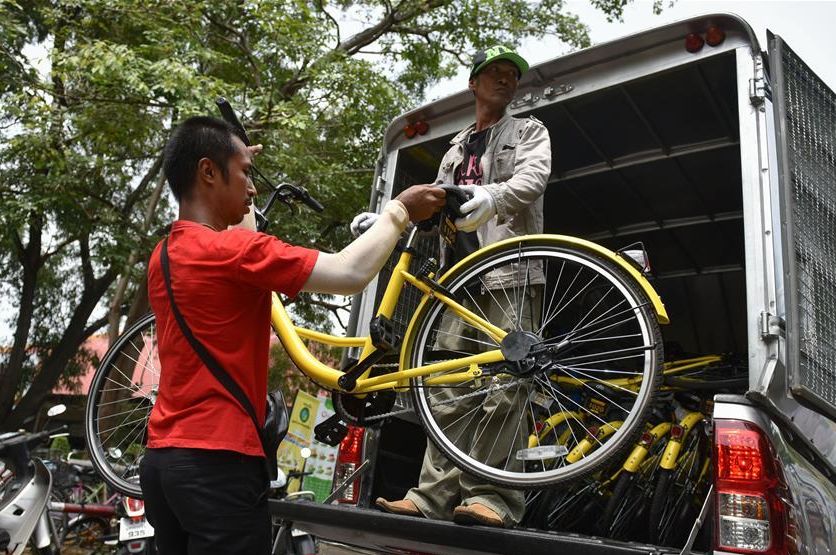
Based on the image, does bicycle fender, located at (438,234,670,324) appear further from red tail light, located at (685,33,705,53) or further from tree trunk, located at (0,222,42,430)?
tree trunk, located at (0,222,42,430)

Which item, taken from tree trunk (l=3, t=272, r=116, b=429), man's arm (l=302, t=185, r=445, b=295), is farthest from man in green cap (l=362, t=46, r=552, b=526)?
tree trunk (l=3, t=272, r=116, b=429)

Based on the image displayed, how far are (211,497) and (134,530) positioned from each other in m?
4.93

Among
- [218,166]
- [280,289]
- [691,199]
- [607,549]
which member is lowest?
[607,549]

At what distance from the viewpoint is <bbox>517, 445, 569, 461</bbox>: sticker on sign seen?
296 cm

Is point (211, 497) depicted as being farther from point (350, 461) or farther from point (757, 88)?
point (757, 88)

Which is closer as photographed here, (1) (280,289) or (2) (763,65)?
→ (1) (280,289)

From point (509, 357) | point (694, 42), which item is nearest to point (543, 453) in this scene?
point (509, 357)

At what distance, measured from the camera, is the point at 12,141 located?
10164mm

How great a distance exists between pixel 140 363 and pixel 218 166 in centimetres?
213

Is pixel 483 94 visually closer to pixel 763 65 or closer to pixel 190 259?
pixel 763 65

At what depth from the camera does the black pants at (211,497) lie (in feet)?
6.79

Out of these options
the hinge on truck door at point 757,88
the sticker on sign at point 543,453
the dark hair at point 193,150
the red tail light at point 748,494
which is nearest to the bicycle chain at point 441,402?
the sticker on sign at point 543,453

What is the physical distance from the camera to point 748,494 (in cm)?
257

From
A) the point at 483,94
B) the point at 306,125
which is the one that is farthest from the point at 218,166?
the point at 306,125
